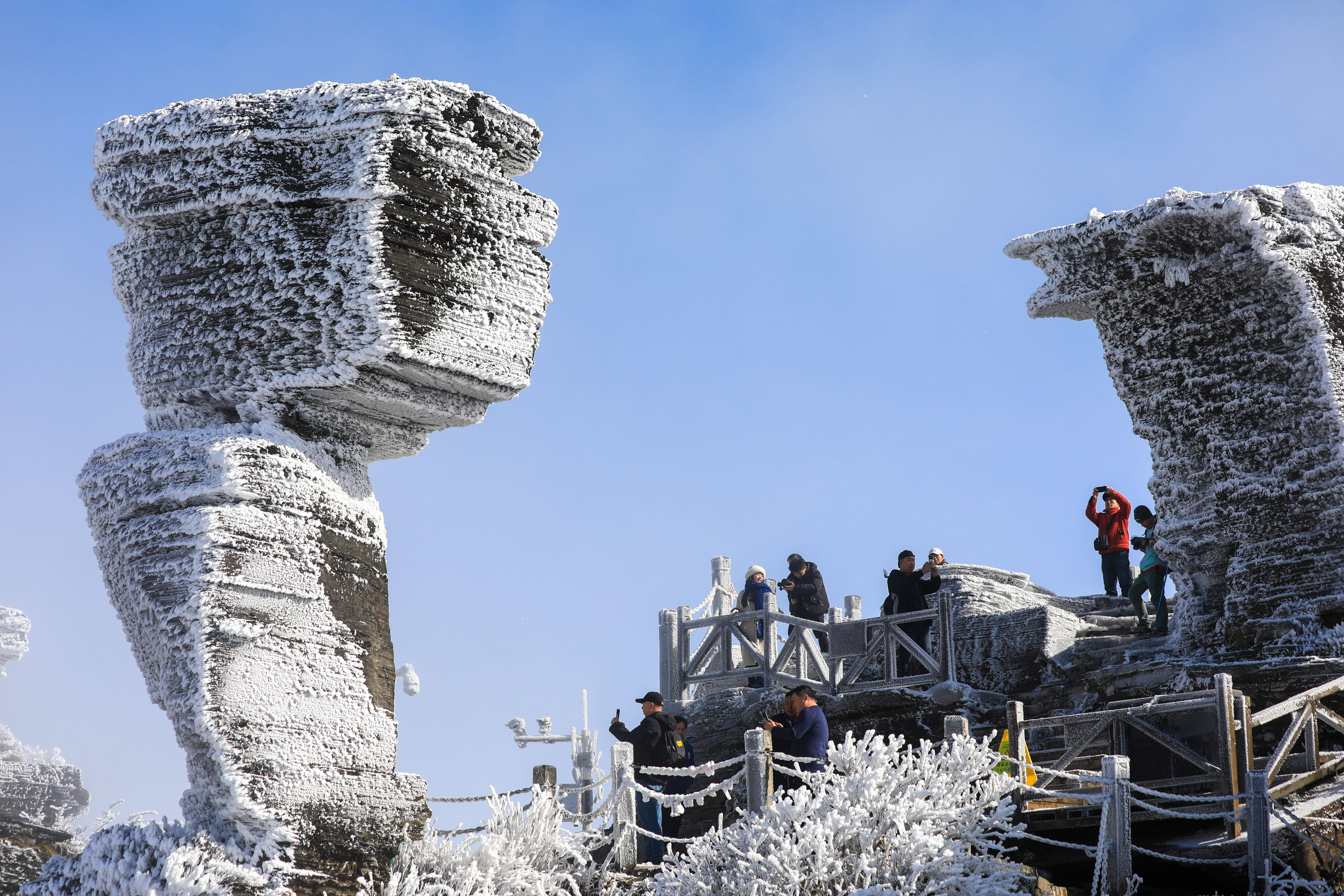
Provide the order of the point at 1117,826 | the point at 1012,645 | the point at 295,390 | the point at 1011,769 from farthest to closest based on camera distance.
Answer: the point at 1012,645, the point at 1011,769, the point at 1117,826, the point at 295,390

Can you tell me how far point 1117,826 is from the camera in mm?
7293

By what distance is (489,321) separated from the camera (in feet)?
24.0

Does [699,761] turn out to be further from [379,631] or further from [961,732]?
[379,631]

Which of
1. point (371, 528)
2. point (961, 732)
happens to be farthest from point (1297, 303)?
point (371, 528)

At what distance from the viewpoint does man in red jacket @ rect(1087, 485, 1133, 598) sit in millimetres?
13023

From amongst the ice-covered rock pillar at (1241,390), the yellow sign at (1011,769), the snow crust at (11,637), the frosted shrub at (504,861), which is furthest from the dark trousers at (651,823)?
the snow crust at (11,637)

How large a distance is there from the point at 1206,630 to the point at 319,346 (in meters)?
7.79

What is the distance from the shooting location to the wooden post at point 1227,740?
7578 millimetres

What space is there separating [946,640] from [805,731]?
3.98 m

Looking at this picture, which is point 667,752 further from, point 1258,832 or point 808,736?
point 1258,832

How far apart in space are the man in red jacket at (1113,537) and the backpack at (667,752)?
5.92 m

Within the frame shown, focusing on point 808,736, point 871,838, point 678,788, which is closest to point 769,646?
point 678,788

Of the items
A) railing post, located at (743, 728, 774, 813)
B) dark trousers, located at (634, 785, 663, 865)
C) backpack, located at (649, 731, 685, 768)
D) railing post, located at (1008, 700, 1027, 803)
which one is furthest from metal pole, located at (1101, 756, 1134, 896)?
backpack, located at (649, 731, 685, 768)

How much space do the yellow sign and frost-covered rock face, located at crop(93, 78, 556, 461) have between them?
370cm
